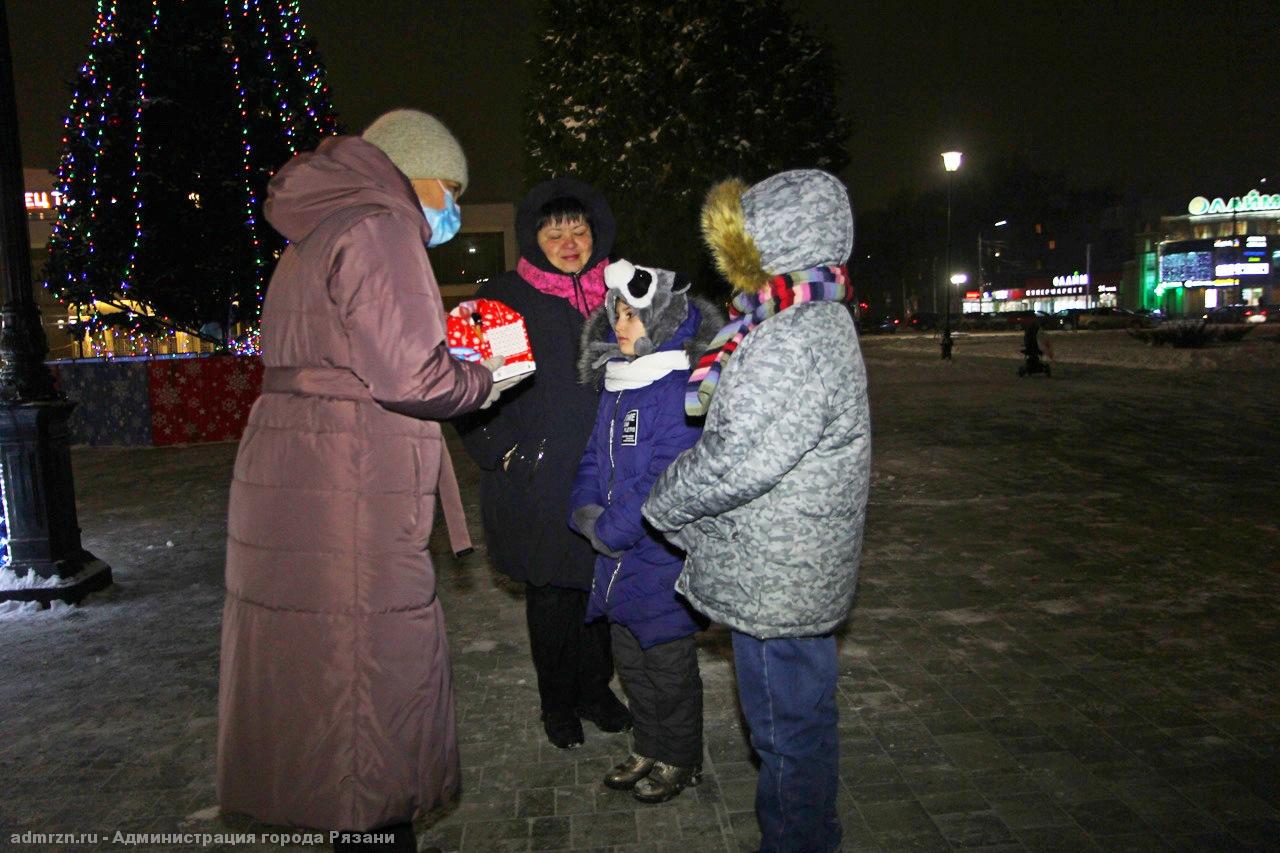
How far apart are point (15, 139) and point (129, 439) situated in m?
9.68

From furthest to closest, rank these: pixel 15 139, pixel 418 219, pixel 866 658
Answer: pixel 15 139 < pixel 866 658 < pixel 418 219

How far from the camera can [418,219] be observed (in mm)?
2320

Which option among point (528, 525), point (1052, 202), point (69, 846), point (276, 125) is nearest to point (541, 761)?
point (528, 525)

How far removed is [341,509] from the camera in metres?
2.22

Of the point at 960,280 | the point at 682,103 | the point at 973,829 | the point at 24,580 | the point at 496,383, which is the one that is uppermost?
the point at 682,103

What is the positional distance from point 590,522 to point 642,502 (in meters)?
0.26

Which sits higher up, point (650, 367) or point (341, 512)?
point (650, 367)

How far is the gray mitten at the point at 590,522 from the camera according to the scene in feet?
10.0

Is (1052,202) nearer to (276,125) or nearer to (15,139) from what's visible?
(276,125)

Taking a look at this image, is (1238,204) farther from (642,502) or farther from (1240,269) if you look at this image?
(642,502)

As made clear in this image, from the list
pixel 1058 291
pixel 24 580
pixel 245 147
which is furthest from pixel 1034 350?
pixel 1058 291

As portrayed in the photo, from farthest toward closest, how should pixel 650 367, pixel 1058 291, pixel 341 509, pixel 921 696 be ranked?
pixel 1058 291, pixel 921 696, pixel 650 367, pixel 341 509

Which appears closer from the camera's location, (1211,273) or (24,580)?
(24,580)

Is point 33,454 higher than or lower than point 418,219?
lower
